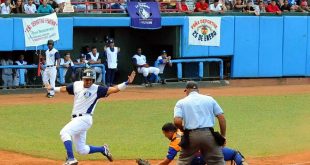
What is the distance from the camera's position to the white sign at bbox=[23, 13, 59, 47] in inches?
1004

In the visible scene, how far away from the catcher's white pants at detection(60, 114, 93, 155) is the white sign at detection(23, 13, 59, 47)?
13001 mm

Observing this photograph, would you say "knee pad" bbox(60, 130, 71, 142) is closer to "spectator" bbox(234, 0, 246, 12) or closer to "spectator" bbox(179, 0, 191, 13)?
"spectator" bbox(179, 0, 191, 13)

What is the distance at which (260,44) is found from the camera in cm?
3062

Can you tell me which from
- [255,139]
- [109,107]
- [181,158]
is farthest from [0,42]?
[181,158]

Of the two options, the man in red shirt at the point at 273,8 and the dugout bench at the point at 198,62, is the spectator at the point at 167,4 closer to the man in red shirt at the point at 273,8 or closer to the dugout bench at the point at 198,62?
the dugout bench at the point at 198,62

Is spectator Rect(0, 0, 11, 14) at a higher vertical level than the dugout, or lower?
higher

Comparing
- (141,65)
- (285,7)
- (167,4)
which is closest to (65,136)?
(141,65)

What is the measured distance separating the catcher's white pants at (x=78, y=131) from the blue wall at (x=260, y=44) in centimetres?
1495

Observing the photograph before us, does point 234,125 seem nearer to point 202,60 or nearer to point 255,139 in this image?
point 255,139

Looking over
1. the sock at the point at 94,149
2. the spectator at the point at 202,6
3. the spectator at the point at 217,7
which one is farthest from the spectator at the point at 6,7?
the sock at the point at 94,149

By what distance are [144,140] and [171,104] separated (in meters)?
6.42

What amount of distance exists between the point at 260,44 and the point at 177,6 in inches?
146

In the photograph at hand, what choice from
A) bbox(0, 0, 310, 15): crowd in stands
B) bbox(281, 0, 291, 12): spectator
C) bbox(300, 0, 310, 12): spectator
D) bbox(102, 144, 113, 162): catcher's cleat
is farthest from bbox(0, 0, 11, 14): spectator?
bbox(102, 144, 113, 162): catcher's cleat

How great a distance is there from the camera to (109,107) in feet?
72.3
